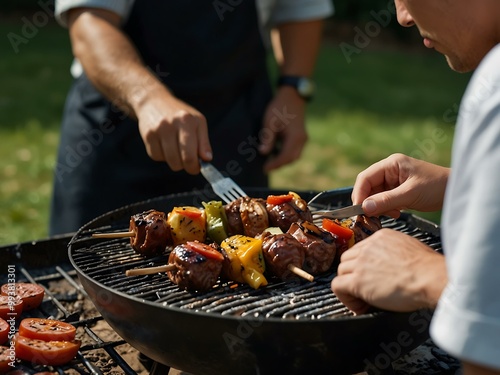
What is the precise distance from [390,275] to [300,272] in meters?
0.53

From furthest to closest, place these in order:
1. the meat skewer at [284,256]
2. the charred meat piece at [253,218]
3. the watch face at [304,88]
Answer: the watch face at [304,88] < the charred meat piece at [253,218] < the meat skewer at [284,256]

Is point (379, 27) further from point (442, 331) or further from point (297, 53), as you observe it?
point (442, 331)

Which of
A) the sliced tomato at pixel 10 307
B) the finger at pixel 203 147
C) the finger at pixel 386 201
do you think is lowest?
the sliced tomato at pixel 10 307

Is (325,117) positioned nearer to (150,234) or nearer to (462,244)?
(150,234)

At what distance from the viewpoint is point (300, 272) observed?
246 cm

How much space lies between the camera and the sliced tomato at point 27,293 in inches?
115

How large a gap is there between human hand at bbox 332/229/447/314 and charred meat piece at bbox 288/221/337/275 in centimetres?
41

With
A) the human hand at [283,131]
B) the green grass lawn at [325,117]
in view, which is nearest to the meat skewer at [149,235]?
the human hand at [283,131]

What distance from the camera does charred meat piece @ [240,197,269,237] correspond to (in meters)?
2.85

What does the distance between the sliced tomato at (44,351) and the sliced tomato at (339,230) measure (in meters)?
1.00

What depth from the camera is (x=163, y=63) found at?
13.4 ft

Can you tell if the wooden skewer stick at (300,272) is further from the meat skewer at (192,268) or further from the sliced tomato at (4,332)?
the sliced tomato at (4,332)

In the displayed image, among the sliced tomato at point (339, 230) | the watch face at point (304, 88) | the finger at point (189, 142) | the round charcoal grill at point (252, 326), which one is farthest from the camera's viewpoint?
the watch face at point (304, 88)

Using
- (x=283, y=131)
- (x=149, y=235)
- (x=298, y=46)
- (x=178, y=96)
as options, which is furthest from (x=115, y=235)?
(x=298, y=46)
